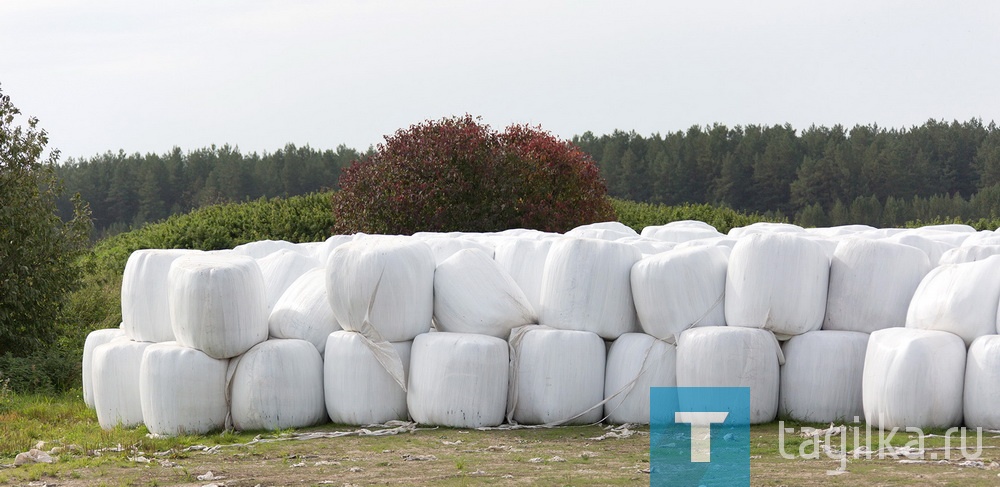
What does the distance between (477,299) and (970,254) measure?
3.04 meters

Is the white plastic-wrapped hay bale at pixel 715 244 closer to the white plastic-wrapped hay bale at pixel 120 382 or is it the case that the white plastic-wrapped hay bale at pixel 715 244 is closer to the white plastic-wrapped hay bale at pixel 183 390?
the white plastic-wrapped hay bale at pixel 183 390

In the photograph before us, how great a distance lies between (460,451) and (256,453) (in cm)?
112

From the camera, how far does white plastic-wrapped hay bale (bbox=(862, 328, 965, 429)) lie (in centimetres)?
531

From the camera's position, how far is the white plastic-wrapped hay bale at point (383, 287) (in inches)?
241

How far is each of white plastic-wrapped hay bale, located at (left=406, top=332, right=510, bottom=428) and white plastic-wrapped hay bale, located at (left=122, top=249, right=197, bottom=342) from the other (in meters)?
1.83

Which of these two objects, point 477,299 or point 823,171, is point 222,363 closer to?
point 477,299

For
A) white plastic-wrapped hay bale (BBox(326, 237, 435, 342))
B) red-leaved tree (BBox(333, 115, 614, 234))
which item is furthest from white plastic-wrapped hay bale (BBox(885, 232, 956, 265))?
red-leaved tree (BBox(333, 115, 614, 234))

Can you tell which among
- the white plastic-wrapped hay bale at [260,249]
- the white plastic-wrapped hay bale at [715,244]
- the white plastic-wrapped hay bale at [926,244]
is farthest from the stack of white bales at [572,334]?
the white plastic-wrapped hay bale at [260,249]

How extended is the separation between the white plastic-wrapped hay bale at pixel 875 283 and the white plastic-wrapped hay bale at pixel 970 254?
0.23 metres

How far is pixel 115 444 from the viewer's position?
5.92 meters

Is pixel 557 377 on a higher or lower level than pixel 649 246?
lower

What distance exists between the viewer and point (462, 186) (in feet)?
42.4

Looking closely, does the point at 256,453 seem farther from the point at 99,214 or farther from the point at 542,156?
the point at 99,214

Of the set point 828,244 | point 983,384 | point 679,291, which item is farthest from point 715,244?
point 983,384
